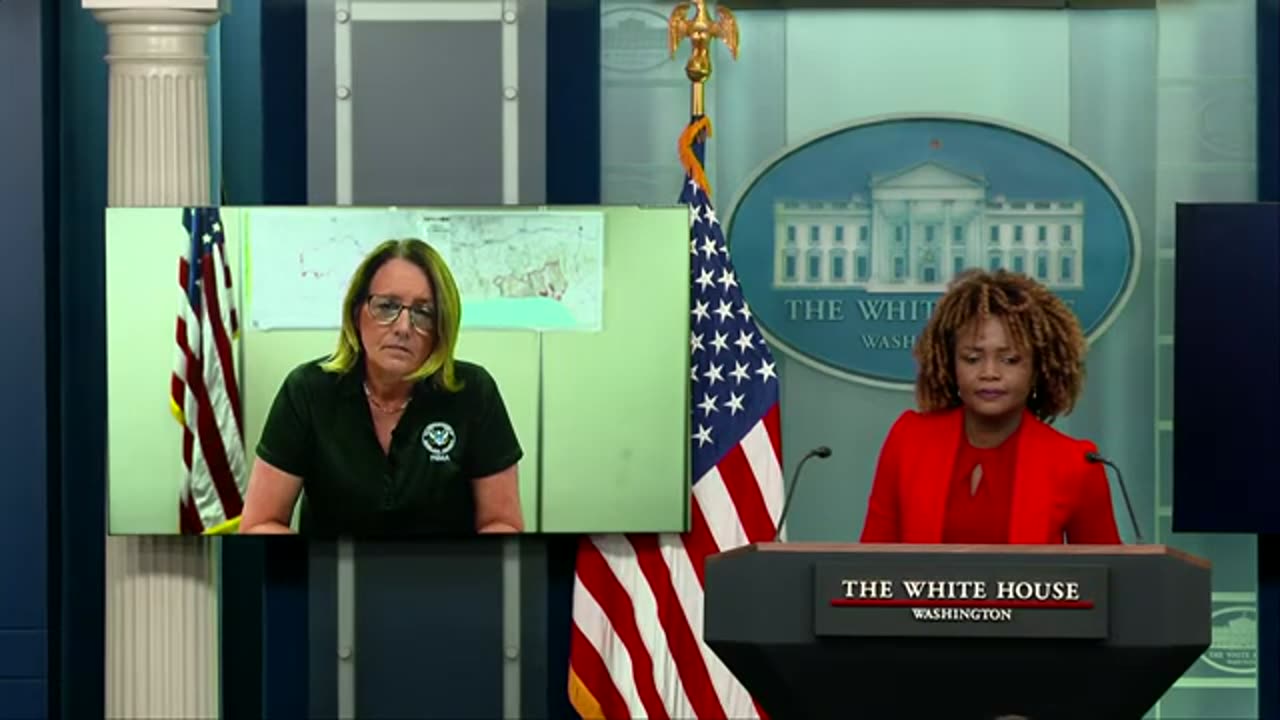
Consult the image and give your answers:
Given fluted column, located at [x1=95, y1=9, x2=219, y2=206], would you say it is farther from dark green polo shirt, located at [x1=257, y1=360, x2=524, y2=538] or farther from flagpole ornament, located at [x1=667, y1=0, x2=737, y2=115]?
flagpole ornament, located at [x1=667, y1=0, x2=737, y2=115]

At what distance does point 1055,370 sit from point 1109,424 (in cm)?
190

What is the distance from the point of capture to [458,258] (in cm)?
589

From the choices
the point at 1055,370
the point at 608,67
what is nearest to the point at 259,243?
the point at 608,67

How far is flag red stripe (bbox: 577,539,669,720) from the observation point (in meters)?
5.97

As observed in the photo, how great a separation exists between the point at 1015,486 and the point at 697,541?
1.75 m

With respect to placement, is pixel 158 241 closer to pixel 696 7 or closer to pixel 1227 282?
pixel 696 7

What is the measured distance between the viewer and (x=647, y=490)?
591 centimetres

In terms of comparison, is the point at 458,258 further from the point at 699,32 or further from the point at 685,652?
the point at 685,652

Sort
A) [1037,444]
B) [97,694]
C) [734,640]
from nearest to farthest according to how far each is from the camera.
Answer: [734,640] < [1037,444] < [97,694]

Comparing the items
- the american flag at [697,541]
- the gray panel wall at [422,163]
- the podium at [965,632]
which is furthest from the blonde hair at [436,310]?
the podium at [965,632]

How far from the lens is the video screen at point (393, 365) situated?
588cm

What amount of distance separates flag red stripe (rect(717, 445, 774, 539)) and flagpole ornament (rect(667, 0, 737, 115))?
1.03 meters

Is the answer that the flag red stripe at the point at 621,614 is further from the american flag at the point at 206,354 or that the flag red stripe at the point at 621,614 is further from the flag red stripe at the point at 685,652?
the american flag at the point at 206,354

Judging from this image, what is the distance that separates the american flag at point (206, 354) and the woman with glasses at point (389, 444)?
13 centimetres
